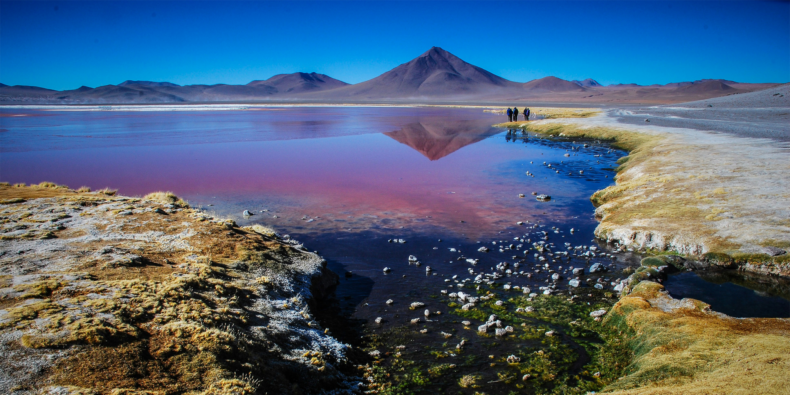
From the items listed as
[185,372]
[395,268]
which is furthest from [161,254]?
[395,268]

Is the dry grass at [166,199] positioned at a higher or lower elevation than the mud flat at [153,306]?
higher

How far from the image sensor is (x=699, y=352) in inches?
241

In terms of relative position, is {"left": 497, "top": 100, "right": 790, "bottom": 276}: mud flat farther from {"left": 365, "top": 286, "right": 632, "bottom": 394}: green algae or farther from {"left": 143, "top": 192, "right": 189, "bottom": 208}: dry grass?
{"left": 143, "top": 192, "right": 189, "bottom": 208}: dry grass

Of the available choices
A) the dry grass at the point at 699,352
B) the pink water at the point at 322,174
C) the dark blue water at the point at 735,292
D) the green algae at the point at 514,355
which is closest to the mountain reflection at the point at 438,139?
the pink water at the point at 322,174

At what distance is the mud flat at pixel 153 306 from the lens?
509cm

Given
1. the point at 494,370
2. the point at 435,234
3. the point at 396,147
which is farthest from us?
the point at 396,147

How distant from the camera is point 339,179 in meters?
22.1

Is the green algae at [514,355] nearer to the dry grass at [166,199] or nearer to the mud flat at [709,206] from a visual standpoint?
the mud flat at [709,206]

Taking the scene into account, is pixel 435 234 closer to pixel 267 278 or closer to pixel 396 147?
pixel 267 278

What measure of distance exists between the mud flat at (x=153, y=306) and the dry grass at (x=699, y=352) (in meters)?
4.43

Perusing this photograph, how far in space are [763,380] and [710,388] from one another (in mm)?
568

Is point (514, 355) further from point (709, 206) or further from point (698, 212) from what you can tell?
point (709, 206)

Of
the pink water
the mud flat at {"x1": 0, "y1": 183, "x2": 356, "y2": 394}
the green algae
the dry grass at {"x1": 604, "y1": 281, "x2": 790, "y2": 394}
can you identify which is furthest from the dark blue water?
the mud flat at {"x1": 0, "y1": 183, "x2": 356, "y2": 394}

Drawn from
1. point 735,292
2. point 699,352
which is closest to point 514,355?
point 699,352
